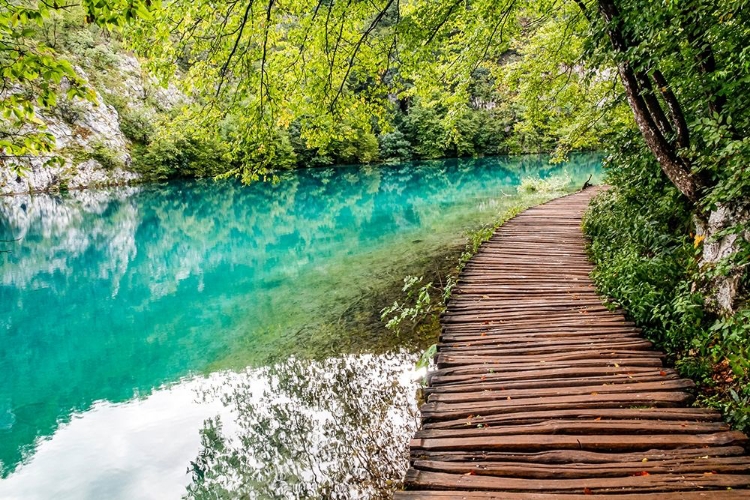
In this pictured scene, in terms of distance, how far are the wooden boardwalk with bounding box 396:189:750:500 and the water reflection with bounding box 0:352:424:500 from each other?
1326 millimetres

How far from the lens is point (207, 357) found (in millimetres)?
10070

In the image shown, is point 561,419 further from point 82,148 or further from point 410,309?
point 82,148

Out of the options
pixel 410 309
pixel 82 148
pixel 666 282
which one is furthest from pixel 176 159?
pixel 666 282

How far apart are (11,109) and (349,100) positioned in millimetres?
3985

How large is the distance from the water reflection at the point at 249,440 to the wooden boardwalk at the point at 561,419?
4.35 feet

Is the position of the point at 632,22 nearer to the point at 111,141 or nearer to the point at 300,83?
the point at 300,83

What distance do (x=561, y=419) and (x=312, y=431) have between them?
12.4 ft

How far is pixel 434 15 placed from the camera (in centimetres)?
686

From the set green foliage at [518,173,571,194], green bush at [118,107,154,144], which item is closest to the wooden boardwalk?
green foliage at [518,173,571,194]

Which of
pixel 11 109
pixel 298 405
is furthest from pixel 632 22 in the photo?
pixel 298 405

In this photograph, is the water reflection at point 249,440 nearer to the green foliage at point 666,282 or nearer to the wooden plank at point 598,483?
the wooden plank at point 598,483

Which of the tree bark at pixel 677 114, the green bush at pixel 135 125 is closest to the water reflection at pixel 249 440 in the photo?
the tree bark at pixel 677 114

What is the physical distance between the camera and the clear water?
6.23m

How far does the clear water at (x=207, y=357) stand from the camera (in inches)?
245
